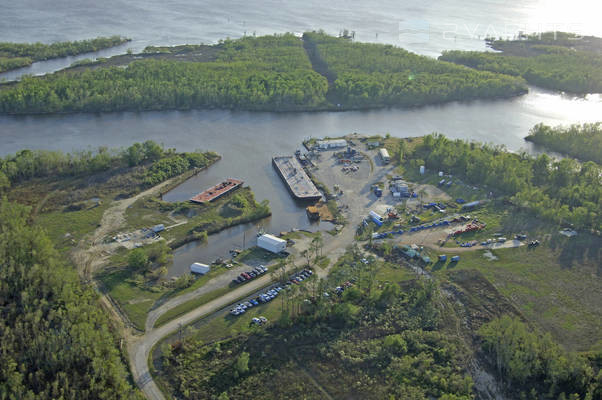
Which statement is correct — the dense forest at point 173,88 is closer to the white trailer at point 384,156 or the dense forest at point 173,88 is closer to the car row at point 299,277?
the white trailer at point 384,156

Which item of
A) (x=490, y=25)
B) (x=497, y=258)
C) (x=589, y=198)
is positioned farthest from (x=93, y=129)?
(x=490, y=25)

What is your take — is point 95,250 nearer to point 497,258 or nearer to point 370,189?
point 370,189

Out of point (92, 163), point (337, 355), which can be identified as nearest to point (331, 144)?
point (92, 163)

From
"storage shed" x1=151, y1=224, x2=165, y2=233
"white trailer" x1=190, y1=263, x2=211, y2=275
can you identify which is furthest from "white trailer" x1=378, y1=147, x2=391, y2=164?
"white trailer" x1=190, y1=263, x2=211, y2=275

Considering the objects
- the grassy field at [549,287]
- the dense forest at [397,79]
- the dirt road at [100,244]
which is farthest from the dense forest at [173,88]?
the grassy field at [549,287]

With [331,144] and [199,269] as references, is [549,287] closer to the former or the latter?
[199,269]

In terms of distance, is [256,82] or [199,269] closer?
[199,269]

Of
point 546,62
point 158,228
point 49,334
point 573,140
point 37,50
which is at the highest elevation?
point 546,62
